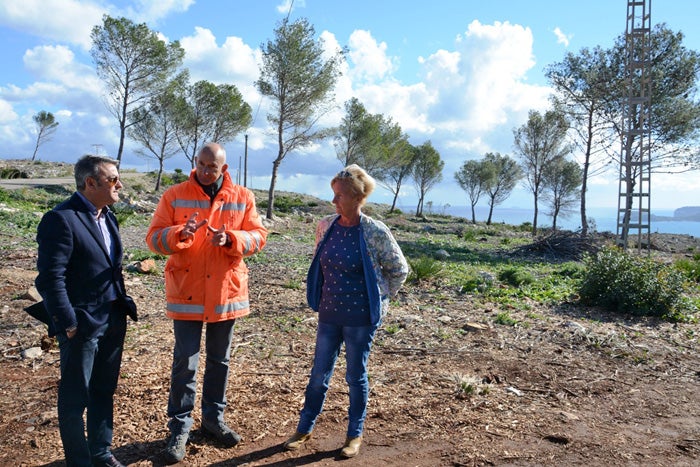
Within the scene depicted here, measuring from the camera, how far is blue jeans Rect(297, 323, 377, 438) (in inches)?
135

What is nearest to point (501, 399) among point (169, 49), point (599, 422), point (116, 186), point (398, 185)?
point (599, 422)

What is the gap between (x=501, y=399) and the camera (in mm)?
4492

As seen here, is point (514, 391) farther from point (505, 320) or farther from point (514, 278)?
point (514, 278)

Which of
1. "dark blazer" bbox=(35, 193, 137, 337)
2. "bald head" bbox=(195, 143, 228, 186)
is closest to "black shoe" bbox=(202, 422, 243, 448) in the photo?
"dark blazer" bbox=(35, 193, 137, 337)

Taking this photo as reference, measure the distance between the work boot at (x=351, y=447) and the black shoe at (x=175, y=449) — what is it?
0.99 meters

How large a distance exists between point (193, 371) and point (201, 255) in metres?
0.73

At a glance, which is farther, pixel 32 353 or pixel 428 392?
pixel 32 353

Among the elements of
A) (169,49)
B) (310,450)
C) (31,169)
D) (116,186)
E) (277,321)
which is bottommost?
(310,450)

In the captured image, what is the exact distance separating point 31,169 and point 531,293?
1440 inches

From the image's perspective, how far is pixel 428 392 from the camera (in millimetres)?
4562

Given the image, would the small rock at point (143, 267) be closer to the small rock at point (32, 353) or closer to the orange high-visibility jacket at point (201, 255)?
the small rock at point (32, 353)

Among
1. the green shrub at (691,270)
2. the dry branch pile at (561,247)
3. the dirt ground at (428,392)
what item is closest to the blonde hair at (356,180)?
the dirt ground at (428,392)

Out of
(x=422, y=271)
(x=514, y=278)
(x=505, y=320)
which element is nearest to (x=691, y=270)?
(x=514, y=278)

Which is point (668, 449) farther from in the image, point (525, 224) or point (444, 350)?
point (525, 224)
